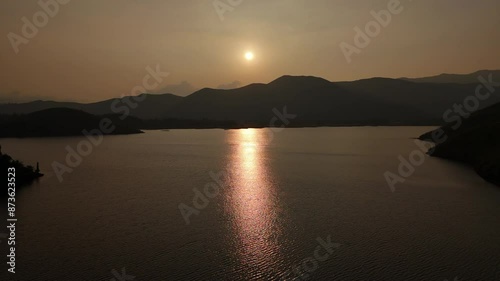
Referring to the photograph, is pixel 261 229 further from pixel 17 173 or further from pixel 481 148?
pixel 481 148

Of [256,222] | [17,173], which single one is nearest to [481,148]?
[256,222]

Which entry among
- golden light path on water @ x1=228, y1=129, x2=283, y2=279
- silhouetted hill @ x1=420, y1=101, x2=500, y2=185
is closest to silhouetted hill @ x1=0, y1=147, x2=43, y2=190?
golden light path on water @ x1=228, y1=129, x2=283, y2=279

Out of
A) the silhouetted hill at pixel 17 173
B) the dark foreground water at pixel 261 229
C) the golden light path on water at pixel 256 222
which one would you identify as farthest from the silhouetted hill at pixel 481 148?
the silhouetted hill at pixel 17 173

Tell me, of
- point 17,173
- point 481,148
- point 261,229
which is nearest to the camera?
point 261,229

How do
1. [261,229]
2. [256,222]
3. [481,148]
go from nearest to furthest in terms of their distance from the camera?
[261,229] → [256,222] → [481,148]

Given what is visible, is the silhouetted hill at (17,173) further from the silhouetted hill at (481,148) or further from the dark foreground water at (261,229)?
the silhouetted hill at (481,148)
